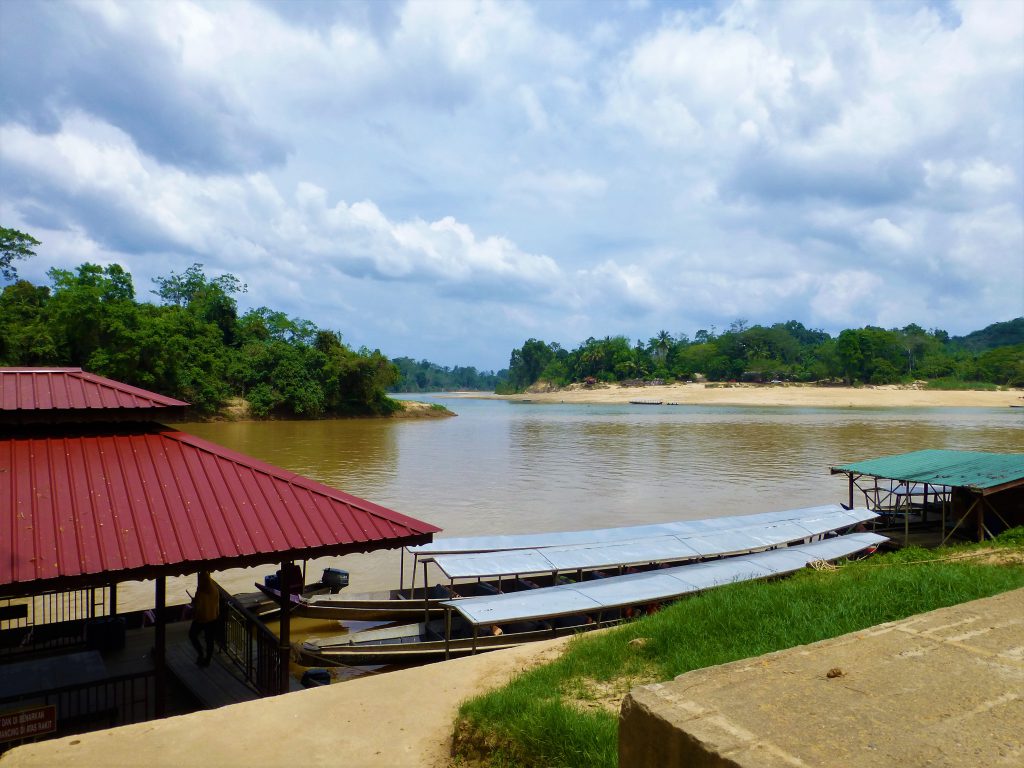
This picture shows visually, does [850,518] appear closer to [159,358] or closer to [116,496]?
[116,496]

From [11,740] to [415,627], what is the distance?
5.65 m

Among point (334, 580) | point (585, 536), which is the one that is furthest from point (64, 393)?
point (585, 536)

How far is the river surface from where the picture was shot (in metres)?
21.1

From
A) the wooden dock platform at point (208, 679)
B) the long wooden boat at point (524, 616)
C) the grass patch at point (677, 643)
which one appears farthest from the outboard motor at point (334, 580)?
the grass patch at point (677, 643)

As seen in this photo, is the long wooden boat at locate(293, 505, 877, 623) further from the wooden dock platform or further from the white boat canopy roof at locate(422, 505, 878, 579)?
the wooden dock platform

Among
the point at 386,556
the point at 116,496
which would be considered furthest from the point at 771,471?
the point at 116,496

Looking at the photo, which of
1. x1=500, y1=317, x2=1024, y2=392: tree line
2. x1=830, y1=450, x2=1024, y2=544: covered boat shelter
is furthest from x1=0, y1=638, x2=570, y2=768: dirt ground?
x1=500, y1=317, x2=1024, y2=392: tree line

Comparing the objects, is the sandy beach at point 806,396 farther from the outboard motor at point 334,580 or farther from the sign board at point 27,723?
the sign board at point 27,723

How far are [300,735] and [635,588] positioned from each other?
6.30 m

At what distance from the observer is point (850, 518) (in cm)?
1605

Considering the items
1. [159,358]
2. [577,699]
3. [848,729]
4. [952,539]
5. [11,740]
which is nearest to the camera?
[848,729]

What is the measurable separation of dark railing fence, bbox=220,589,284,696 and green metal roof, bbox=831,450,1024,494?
45.2 feet

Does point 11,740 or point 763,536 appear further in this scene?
point 763,536

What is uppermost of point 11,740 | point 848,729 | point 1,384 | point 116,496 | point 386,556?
point 1,384
